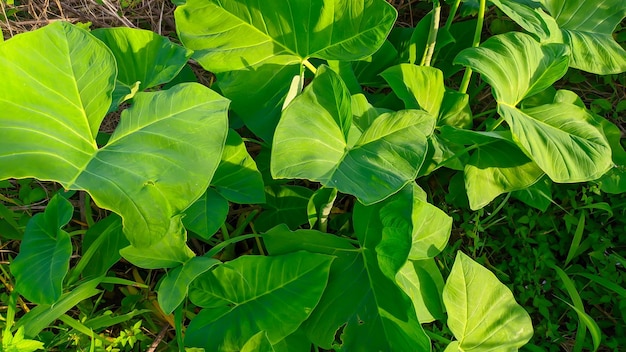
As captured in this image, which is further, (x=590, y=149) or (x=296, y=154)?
(x=590, y=149)

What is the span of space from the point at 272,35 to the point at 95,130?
43 cm

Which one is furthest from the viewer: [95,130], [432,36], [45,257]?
[432,36]

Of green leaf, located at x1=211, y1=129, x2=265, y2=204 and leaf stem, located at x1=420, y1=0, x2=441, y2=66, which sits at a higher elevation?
leaf stem, located at x1=420, y1=0, x2=441, y2=66

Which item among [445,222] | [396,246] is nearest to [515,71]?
[445,222]

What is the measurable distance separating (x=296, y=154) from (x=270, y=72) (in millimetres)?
315

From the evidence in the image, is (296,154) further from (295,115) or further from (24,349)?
(24,349)

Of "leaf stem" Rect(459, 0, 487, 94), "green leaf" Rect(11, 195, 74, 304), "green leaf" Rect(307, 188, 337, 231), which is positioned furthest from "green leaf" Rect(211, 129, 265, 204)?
"leaf stem" Rect(459, 0, 487, 94)

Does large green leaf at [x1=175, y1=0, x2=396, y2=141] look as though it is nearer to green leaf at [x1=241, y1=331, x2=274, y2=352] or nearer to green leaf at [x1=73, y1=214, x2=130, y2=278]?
green leaf at [x1=73, y1=214, x2=130, y2=278]

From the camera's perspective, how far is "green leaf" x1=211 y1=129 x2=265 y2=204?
1.25 metres

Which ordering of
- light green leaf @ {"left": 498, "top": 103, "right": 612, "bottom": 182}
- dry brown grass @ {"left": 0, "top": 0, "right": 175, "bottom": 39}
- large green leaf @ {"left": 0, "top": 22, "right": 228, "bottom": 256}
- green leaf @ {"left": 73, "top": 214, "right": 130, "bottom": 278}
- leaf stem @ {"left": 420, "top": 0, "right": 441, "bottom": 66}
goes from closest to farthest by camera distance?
1. large green leaf @ {"left": 0, "top": 22, "right": 228, "bottom": 256}
2. light green leaf @ {"left": 498, "top": 103, "right": 612, "bottom": 182}
3. green leaf @ {"left": 73, "top": 214, "right": 130, "bottom": 278}
4. leaf stem @ {"left": 420, "top": 0, "right": 441, "bottom": 66}
5. dry brown grass @ {"left": 0, "top": 0, "right": 175, "bottom": 39}

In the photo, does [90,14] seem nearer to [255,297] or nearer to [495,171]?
[255,297]

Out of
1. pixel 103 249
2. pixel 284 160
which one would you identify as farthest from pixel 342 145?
pixel 103 249

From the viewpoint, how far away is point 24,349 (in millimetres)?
1011

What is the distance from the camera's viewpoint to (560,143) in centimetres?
118
